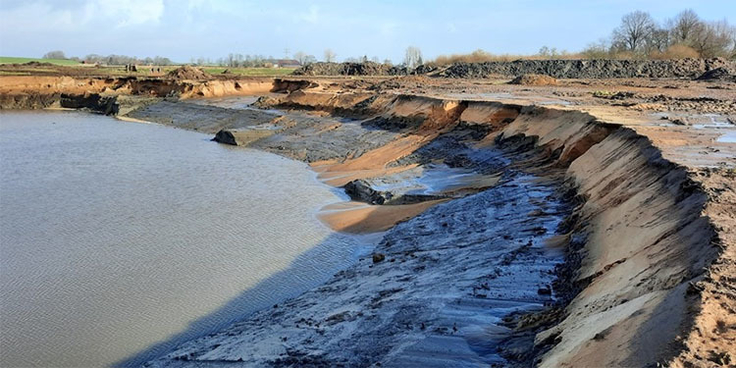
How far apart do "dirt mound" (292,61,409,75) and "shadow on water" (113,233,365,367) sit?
50987 mm

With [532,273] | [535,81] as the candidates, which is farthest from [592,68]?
[532,273]

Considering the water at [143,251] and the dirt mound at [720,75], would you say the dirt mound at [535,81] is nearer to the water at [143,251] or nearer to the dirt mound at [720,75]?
the dirt mound at [720,75]

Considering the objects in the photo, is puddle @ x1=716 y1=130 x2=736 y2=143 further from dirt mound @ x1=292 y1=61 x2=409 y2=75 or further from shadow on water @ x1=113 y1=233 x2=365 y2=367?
dirt mound @ x1=292 y1=61 x2=409 y2=75

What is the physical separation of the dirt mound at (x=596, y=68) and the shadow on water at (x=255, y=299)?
34.2m

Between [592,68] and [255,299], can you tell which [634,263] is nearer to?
[255,299]

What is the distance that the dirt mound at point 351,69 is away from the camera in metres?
61.2

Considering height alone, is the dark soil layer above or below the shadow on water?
above

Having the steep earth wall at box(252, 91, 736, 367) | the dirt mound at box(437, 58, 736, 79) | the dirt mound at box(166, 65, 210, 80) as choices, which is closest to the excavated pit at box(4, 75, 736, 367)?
the steep earth wall at box(252, 91, 736, 367)

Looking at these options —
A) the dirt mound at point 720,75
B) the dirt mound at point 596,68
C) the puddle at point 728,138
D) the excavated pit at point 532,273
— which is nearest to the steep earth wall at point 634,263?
the excavated pit at point 532,273

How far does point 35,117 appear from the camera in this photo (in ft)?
128

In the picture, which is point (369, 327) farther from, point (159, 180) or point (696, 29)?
point (696, 29)

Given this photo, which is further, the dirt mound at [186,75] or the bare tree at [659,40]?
the bare tree at [659,40]

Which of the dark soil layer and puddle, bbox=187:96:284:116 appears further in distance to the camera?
the dark soil layer

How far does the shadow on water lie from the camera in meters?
7.45
